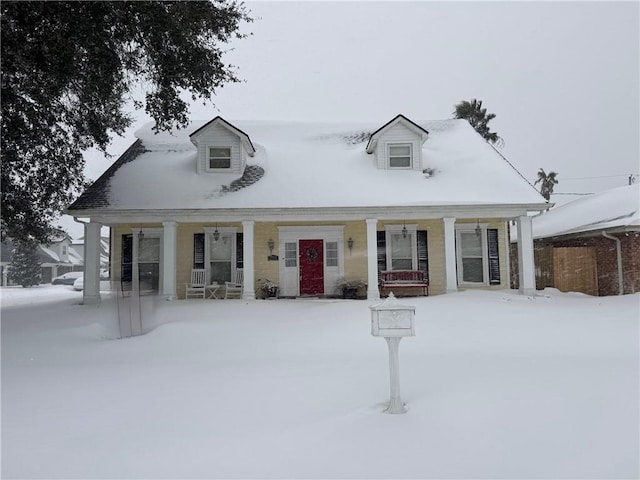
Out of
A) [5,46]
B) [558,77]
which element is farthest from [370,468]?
[558,77]

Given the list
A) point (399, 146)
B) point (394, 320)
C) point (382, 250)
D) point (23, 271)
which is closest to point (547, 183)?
point (399, 146)

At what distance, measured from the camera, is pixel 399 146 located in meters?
14.7

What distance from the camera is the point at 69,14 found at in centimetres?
782

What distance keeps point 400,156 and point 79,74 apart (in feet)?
31.1

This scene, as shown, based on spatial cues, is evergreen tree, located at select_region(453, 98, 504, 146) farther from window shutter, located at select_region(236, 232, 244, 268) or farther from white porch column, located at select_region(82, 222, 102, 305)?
white porch column, located at select_region(82, 222, 102, 305)

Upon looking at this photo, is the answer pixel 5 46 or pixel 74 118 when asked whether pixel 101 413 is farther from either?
pixel 74 118

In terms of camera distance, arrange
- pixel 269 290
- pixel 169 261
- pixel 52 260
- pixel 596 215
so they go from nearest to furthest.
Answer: pixel 169 261
pixel 269 290
pixel 596 215
pixel 52 260

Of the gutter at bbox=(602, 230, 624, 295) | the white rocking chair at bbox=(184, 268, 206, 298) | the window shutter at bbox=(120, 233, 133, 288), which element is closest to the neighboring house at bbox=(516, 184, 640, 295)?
the gutter at bbox=(602, 230, 624, 295)

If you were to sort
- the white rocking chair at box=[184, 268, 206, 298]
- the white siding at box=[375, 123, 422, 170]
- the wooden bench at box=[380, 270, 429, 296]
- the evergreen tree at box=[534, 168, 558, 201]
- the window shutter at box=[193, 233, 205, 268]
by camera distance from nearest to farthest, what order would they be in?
the wooden bench at box=[380, 270, 429, 296], the white rocking chair at box=[184, 268, 206, 298], the window shutter at box=[193, 233, 205, 268], the white siding at box=[375, 123, 422, 170], the evergreen tree at box=[534, 168, 558, 201]

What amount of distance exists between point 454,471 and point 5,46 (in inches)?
352

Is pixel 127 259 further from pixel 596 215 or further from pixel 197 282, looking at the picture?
pixel 596 215

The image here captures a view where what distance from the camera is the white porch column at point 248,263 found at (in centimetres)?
1255

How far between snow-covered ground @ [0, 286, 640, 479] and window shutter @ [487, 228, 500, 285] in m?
5.84

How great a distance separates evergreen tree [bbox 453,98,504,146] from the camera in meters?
28.9
